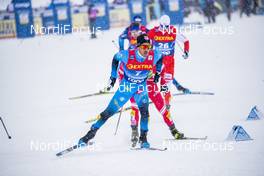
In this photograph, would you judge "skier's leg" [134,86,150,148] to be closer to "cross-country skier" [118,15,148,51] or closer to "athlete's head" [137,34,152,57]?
"athlete's head" [137,34,152,57]

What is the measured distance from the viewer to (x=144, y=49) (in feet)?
23.4

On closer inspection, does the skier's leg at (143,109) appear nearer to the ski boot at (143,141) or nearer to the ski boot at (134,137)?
the ski boot at (143,141)

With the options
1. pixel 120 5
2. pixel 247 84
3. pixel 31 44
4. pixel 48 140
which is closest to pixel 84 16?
pixel 120 5

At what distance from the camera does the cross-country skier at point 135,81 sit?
720cm

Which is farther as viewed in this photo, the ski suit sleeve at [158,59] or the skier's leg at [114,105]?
the ski suit sleeve at [158,59]

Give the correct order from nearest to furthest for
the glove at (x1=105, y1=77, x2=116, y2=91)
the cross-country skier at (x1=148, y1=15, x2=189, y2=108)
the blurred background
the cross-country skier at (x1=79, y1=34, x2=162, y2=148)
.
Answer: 1. the cross-country skier at (x1=79, y1=34, x2=162, y2=148)
2. the glove at (x1=105, y1=77, x2=116, y2=91)
3. the cross-country skier at (x1=148, y1=15, x2=189, y2=108)
4. the blurred background

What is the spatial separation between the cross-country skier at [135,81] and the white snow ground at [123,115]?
56cm

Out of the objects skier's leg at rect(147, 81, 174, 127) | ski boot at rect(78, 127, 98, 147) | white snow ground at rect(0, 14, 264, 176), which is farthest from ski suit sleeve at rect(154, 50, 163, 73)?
ski boot at rect(78, 127, 98, 147)

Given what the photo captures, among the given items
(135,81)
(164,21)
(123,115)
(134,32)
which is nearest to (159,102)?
(135,81)

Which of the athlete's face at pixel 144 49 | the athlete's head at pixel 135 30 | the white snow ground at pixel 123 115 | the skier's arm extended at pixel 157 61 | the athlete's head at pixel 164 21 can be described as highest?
the athlete's head at pixel 164 21

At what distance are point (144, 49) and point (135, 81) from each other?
0.58m

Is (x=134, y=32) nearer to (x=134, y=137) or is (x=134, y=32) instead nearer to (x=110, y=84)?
(x=110, y=84)

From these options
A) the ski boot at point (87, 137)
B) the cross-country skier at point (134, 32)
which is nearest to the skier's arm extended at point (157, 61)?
the ski boot at point (87, 137)

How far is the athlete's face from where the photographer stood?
7090 millimetres
